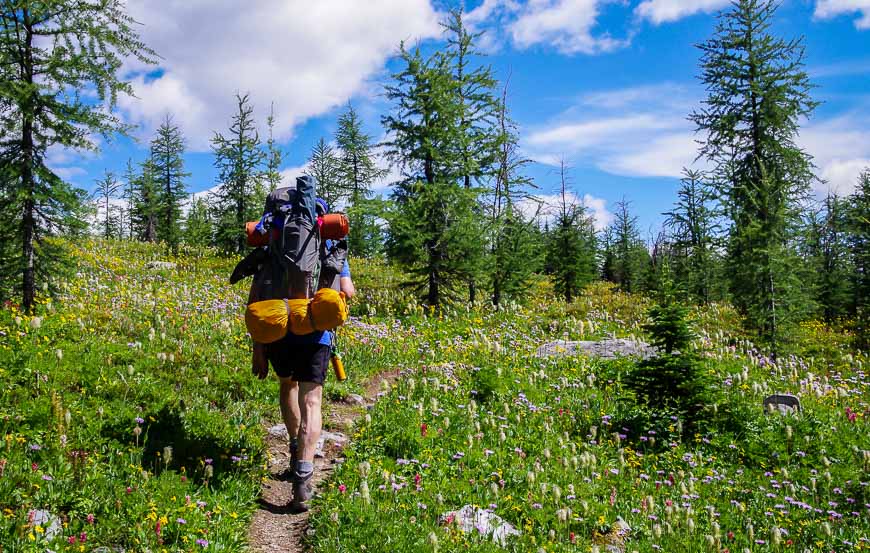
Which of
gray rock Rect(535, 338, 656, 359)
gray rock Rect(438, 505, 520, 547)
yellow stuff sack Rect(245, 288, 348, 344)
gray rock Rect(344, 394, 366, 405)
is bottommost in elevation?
gray rock Rect(438, 505, 520, 547)

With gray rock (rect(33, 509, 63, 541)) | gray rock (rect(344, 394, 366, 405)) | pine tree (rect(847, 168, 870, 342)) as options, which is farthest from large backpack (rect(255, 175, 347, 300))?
pine tree (rect(847, 168, 870, 342))

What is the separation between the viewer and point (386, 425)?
20.6 ft

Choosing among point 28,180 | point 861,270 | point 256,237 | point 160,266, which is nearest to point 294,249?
point 256,237

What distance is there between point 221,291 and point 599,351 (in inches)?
384

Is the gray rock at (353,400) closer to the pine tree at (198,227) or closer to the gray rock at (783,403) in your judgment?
the gray rock at (783,403)

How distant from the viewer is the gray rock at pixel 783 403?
7982mm

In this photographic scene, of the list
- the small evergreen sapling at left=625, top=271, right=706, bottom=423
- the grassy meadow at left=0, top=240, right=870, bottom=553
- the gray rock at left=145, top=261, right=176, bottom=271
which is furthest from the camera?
the gray rock at left=145, top=261, right=176, bottom=271

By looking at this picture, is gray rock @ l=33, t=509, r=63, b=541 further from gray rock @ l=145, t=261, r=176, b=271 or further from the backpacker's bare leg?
gray rock @ l=145, t=261, r=176, b=271

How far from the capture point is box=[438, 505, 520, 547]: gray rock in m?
4.35

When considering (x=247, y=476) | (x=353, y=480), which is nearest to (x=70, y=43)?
(x=247, y=476)

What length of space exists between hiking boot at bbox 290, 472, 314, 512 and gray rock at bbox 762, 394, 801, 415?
7.09 m

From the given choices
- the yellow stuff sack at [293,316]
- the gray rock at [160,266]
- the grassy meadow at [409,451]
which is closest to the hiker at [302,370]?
the yellow stuff sack at [293,316]

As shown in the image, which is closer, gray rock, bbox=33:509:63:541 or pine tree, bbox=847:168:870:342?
gray rock, bbox=33:509:63:541

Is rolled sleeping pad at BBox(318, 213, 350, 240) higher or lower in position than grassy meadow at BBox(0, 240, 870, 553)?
higher
